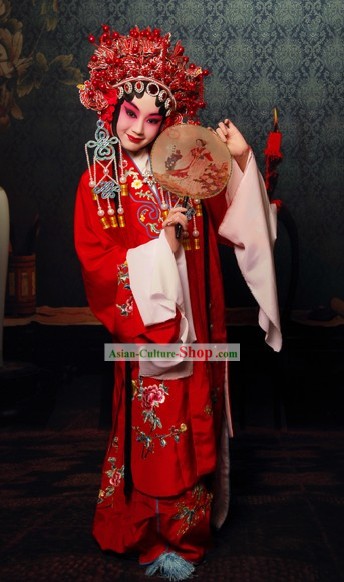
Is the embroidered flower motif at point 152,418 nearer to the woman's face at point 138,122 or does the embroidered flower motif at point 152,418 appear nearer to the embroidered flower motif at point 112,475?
the embroidered flower motif at point 112,475

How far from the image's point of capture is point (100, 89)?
294cm

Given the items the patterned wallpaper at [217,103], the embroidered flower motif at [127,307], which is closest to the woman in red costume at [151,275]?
the embroidered flower motif at [127,307]

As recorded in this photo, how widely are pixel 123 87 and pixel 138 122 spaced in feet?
0.46

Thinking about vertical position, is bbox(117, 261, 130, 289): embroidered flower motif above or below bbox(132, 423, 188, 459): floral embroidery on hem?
above

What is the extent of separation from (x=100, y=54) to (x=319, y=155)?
2.66 meters

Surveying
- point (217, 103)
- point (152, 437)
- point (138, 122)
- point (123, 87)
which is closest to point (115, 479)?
point (152, 437)

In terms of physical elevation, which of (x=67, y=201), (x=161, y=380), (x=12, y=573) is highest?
(x=67, y=201)

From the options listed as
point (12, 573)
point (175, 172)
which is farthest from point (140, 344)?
point (12, 573)

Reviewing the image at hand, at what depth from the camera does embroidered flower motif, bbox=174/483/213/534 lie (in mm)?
2855

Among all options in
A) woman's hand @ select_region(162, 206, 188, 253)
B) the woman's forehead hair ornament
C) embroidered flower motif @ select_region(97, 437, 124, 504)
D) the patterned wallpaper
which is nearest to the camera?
woman's hand @ select_region(162, 206, 188, 253)

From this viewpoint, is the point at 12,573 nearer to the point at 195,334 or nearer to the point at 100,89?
the point at 195,334

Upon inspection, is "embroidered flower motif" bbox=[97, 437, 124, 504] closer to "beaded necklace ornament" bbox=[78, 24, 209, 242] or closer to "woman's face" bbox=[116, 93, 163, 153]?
"beaded necklace ornament" bbox=[78, 24, 209, 242]

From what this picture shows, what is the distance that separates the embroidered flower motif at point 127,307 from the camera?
285 cm

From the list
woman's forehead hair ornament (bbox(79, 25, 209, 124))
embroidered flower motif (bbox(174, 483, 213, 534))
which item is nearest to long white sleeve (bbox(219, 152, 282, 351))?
woman's forehead hair ornament (bbox(79, 25, 209, 124))
